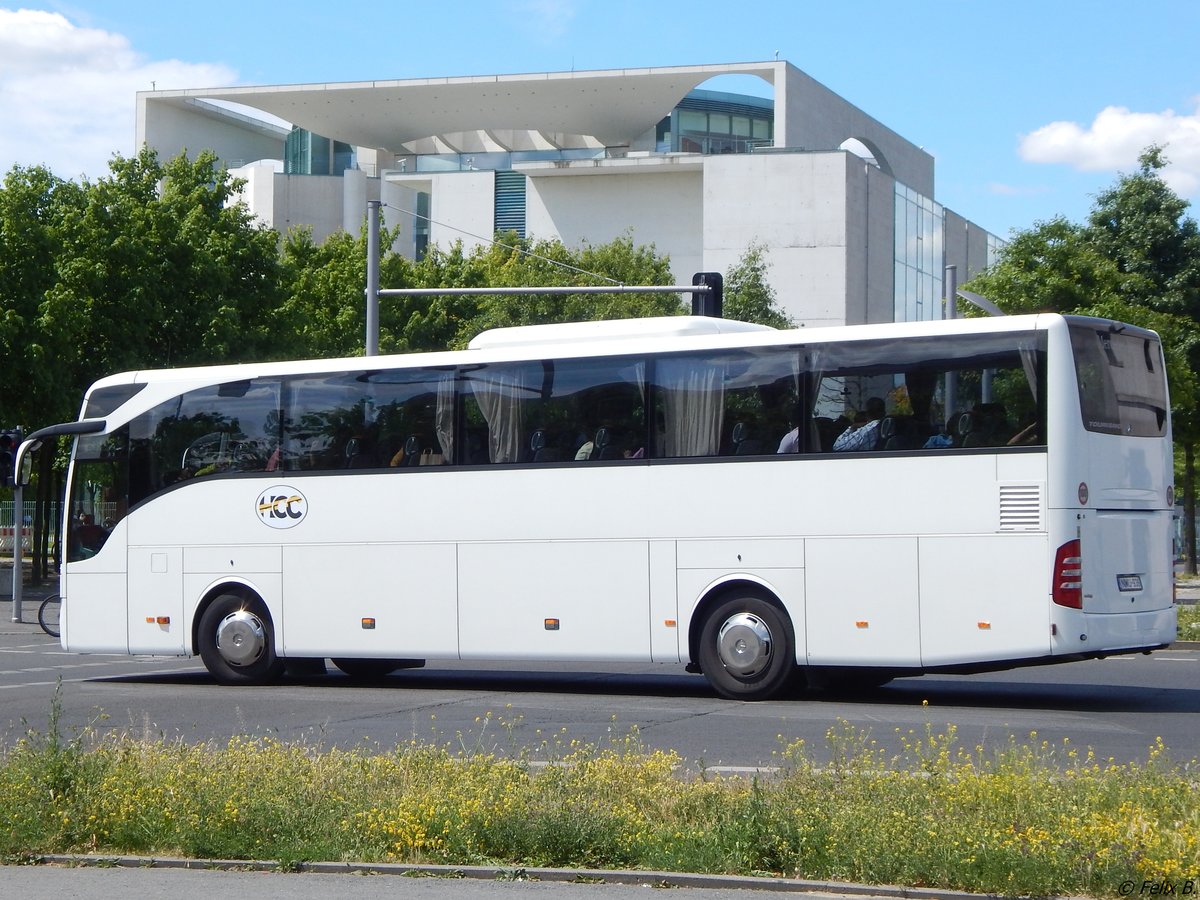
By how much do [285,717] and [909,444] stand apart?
615cm

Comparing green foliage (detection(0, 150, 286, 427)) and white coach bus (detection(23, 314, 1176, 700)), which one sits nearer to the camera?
white coach bus (detection(23, 314, 1176, 700))

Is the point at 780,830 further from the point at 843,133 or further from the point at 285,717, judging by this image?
the point at 843,133

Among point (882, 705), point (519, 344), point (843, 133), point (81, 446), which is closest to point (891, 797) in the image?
point (882, 705)

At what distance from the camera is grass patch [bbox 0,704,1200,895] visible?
6.78 metres

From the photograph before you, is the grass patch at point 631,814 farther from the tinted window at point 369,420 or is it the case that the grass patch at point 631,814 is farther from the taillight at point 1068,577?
the tinted window at point 369,420

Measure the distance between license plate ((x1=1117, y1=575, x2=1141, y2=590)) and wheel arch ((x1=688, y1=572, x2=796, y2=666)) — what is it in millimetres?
2934

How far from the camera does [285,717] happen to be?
47.1 ft

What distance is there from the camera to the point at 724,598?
605 inches

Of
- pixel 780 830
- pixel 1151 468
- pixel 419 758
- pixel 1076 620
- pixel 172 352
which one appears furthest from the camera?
pixel 172 352

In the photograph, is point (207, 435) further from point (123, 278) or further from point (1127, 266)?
point (1127, 266)

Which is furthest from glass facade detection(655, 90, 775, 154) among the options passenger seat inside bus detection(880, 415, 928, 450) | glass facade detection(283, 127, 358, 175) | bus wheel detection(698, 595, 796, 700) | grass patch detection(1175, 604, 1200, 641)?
passenger seat inside bus detection(880, 415, 928, 450)

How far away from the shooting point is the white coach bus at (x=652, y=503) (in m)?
13.9

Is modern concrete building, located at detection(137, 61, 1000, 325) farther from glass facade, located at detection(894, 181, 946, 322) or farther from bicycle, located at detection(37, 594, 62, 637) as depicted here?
bicycle, located at detection(37, 594, 62, 637)

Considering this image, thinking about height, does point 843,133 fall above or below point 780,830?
above
